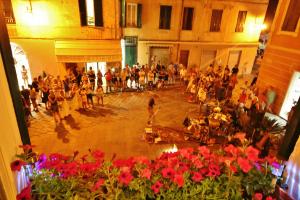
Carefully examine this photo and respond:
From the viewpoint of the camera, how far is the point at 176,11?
16.5 m

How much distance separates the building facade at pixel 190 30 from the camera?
53.3ft

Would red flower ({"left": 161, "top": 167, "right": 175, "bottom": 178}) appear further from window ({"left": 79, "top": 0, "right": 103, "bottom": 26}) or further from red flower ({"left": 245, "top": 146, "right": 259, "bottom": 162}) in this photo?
window ({"left": 79, "top": 0, "right": 103, "bottom": 26})

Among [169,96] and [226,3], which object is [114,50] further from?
[226,3]

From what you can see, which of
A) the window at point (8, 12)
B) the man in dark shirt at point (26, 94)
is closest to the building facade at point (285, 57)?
the man in dark shirt at point (26, 94)

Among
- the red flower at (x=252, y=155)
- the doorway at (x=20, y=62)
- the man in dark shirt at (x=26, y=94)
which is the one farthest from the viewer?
the doorway at (x=20, y=62)

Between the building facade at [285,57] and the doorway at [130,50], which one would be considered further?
the doorway at [130,50]

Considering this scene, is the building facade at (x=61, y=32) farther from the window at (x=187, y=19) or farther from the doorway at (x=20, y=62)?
the window at (x=187, y=19)

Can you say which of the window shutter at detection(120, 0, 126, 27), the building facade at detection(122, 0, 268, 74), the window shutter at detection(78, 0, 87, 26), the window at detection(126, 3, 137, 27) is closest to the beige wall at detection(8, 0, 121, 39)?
the window shutter at detection(78, 0, 87, 26)

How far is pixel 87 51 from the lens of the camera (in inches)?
527

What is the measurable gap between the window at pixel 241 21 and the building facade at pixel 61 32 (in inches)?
432

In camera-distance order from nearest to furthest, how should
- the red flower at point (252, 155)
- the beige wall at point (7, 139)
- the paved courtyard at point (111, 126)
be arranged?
the beige wall at point (7, 139) → the red flower at point (252, 155) → the paved courtyard at point (111, 126)

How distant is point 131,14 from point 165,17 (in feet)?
8.94

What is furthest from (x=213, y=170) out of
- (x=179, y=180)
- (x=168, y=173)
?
(x=168, y=173)

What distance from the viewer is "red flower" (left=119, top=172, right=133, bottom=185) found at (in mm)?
2951
